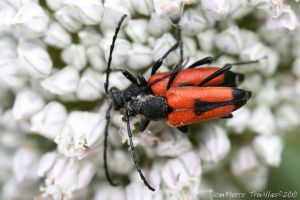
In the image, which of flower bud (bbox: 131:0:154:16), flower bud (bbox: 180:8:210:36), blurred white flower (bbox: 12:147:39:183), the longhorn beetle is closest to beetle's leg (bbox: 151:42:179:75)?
the longhorn beetle

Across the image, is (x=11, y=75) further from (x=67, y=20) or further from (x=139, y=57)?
(x=139, y=57)

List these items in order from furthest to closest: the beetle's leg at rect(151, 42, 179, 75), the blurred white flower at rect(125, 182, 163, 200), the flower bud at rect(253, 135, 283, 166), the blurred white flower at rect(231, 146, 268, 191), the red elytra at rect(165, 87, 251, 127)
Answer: the blurred white flower at rect(231, 146, 268, 191)
the flower bud at rect(253, 135, 283, 166)
the blurred white flower at rect(125, 182, 163, 200)
the beetle's leg at rect(151, 42, 179, 75)
the red elytra at rect(165, 87, 251, 127)

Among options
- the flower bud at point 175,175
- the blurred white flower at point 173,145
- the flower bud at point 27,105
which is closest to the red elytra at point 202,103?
the blurred white flower at point 173,145

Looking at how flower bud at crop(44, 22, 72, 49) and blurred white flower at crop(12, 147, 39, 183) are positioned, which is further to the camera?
blurred white flower at crop(12, 147, 39, 183)

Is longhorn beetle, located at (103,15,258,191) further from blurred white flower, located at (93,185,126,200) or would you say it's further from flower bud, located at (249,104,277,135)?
flower bud, located at (249,104,277,135)

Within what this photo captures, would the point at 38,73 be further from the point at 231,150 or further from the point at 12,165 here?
the point at 231,150

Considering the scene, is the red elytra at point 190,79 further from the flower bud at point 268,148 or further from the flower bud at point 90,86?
the flower bud at point 268,148
